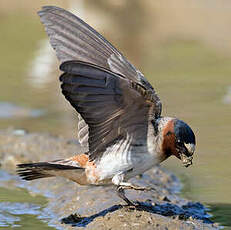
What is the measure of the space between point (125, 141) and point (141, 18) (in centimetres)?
1506

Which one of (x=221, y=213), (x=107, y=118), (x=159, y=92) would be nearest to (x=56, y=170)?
(x=107, y=118)

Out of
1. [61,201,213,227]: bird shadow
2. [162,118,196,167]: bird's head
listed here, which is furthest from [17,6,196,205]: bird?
[61,201,213,227]: bird shadow

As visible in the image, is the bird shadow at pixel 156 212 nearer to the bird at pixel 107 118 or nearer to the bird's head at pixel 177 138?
the bird at pixel 107 118

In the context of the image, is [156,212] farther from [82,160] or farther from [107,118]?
[107,118]

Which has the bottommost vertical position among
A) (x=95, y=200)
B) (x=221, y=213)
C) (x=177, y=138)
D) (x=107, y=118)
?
(x=221, y=213)

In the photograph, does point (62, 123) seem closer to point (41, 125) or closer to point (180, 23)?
point (41, 125)

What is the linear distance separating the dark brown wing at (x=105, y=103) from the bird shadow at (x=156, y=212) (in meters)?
0.60

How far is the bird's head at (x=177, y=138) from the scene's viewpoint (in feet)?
20.0

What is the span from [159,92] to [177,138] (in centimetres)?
609

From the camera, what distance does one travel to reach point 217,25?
695 inches

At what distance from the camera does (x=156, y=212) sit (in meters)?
6.49

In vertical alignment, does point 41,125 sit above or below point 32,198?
above

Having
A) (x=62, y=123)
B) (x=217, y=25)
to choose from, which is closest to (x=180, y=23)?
(x=217, y=25)

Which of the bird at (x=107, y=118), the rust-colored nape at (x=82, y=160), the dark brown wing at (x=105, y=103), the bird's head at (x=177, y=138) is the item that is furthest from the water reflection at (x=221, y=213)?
the rust-colored nape at (x=82, y=160)
